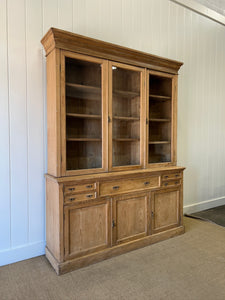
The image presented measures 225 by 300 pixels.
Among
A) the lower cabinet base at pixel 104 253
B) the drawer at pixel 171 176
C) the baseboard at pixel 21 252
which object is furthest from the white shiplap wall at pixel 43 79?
the drawer at pixel 171 176

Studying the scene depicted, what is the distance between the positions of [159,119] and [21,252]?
2.26 meters

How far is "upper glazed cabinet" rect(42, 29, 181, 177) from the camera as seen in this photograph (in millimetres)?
2150

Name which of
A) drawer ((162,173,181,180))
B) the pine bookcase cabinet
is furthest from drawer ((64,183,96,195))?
drawer ((162,173,181,180))

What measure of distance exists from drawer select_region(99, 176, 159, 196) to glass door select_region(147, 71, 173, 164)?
263 mm

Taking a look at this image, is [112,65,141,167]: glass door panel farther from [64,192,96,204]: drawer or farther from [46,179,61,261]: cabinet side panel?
[46,179,61,261]: cabinet side panel

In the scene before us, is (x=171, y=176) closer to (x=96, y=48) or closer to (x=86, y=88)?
(x=86, y=88)

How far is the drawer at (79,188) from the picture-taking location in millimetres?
2090

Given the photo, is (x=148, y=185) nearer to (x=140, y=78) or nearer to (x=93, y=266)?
(x=93, y=266)

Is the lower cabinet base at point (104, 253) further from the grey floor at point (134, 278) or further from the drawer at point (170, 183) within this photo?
the drawer at point (170, 183)

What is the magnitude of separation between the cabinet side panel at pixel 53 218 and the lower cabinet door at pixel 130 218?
0.60 metres

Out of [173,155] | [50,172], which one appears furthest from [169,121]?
[50,172]

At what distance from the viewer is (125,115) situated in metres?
2.64

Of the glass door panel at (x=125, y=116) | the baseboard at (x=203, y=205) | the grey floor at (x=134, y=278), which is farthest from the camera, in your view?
the baseboard at (x=203, y=205)

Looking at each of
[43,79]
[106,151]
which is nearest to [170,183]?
[106,151]
